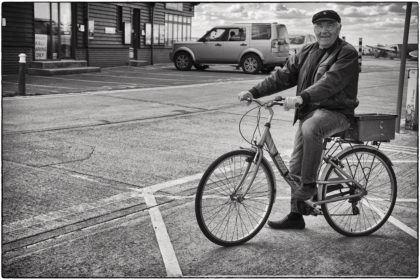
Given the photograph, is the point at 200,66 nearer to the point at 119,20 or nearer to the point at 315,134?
the point at 119,20

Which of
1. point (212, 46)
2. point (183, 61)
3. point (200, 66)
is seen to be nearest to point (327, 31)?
point (212, 46)

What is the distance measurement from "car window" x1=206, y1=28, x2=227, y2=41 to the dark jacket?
1956cm

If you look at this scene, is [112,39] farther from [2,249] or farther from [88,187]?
[2,249]

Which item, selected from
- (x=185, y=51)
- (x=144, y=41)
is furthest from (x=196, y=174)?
(x=144, y=41)

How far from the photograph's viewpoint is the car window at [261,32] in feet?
73.8

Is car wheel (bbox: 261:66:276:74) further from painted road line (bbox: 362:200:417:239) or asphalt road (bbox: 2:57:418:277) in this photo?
painted road line (bbox: 362:200:417:239)

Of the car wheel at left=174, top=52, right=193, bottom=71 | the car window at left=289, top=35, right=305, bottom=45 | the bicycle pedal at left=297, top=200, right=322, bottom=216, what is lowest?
the bicycle pedal at left=297, top=200, right=322, bottom=216

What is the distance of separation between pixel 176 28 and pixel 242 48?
32.9 feet

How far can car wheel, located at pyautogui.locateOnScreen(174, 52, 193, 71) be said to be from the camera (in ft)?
79.8

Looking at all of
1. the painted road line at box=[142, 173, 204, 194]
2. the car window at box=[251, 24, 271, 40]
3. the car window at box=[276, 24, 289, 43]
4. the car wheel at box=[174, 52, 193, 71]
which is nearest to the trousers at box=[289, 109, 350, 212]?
the painted road line at box=[142, 173, 204, 194]

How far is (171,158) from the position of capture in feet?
22.0

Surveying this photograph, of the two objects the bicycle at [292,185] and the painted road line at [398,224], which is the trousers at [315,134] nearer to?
the bicycle at [292,185]

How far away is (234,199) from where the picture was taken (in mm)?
4035

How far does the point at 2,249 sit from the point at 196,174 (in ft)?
8.65
